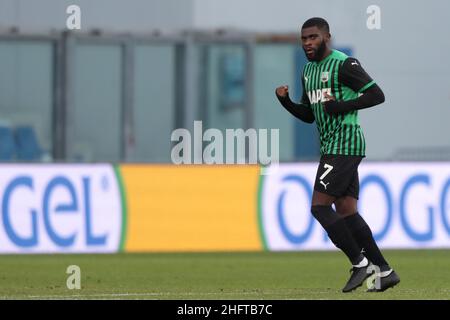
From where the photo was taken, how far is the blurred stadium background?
62.1 ft

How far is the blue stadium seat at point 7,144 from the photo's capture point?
22.6 meters

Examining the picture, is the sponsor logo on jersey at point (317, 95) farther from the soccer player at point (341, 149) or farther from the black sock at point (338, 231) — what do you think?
the black sock at point (338, 231)

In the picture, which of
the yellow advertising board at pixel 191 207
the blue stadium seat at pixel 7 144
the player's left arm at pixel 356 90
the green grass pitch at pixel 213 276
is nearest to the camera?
the player's left arm at pixel 356 90

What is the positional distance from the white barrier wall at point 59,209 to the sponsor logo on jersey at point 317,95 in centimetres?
728

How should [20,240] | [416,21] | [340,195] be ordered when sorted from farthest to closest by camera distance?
[416,21]
[20,240]
[340,195]

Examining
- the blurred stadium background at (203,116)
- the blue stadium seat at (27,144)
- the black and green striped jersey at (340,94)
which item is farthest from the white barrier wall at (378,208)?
the black and green striped jersey at (340,94)

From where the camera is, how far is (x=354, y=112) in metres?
11.6

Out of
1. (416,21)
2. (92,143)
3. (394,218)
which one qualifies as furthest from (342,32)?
(394,218)

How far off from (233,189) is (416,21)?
251 inches

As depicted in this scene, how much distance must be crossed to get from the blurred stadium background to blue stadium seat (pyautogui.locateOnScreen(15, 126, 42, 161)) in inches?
1.4

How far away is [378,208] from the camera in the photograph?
19172 millimetres

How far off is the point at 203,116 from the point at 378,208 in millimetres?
6492

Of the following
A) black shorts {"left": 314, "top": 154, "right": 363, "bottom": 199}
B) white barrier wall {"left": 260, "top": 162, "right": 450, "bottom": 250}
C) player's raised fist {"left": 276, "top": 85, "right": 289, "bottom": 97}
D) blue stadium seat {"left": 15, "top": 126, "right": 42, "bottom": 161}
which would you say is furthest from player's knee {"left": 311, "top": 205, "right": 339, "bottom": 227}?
blue stadium seat {"left": 15, "top": 126, "right": 42, "bottom": 161}

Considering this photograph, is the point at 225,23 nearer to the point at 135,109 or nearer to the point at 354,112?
the point at 135,109
